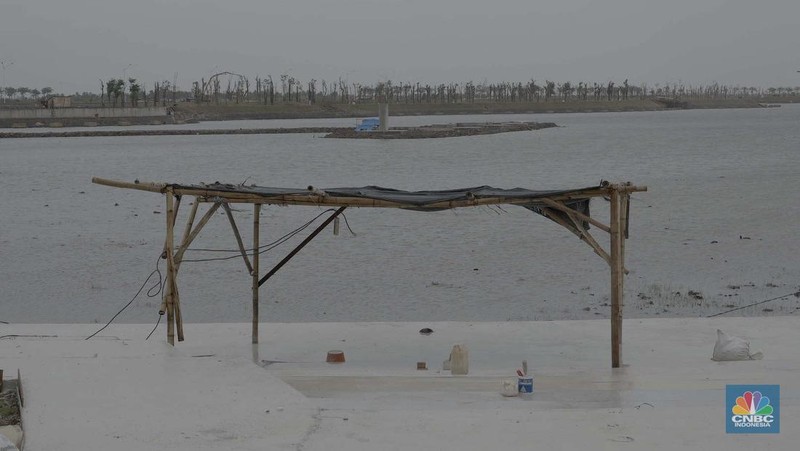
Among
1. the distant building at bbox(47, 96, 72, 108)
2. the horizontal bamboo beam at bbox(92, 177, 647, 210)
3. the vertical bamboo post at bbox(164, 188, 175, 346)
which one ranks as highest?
the distant building at bbox(47, 96, 72, 108)

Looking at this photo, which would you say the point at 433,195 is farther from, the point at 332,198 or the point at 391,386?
the point at 391,386

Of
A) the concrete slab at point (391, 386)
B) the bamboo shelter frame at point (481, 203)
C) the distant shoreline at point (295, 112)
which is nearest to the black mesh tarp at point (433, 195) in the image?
the bamboo shelter frame at point (481, 203)

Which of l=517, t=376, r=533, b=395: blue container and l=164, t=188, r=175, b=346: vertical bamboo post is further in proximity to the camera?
l=164, t=188, r=175, b=346: vertical bamboo post

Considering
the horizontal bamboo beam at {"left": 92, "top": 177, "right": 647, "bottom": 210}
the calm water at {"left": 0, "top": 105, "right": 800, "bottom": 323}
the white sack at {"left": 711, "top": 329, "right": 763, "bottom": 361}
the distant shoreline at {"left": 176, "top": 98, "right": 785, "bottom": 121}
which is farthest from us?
the distant shoreline at {"left": 176, "top": 98, "right": 785, "bottom": 121}

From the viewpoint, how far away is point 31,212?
3189 centimetres

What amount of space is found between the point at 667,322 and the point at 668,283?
5834mm

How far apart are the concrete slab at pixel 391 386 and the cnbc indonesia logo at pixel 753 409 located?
0.12 m

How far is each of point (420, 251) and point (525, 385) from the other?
13381 millimetres

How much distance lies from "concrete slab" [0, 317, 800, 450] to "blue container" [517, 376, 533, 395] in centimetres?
8

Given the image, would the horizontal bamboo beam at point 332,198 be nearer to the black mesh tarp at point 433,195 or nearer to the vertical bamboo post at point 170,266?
the black mesh tarp at point 433,195

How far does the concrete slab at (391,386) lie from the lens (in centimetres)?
762

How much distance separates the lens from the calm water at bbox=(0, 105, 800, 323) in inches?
663

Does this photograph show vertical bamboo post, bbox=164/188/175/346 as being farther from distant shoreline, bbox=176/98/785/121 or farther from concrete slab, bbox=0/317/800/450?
distant shoreline, bbox=176/98/785/121

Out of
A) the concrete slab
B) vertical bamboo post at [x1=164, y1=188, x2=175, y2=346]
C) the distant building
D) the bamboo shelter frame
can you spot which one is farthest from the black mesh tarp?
the distant building
